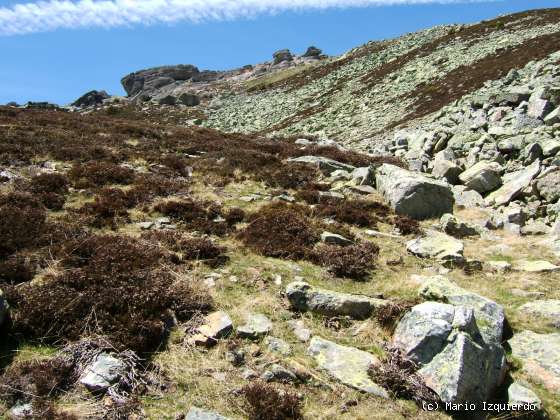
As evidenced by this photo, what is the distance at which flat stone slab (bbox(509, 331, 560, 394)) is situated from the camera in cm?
685

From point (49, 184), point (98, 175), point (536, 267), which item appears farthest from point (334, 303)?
point (98, 175)

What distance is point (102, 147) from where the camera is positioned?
20.0 meters

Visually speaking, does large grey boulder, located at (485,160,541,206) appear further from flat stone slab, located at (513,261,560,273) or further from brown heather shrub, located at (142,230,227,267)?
brown heather shrub, located at (142,230,227,267)

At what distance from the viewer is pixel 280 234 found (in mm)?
11672

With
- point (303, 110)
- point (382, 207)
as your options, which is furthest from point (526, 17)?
point (382, 207)

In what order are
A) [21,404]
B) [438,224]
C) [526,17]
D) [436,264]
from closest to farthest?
[21,404]
[436,264]
[438,224]
[526,17]

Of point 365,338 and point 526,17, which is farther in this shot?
point 526,17

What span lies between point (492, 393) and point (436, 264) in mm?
4892

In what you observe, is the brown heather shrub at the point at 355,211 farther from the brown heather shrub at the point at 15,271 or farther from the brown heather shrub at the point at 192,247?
the brown heather shrub at the point at 15,271

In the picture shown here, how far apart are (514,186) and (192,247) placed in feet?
39.5

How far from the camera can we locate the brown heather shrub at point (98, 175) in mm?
14661

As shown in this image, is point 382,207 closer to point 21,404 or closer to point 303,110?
point 21,404

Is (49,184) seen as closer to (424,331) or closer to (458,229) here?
(424,331)

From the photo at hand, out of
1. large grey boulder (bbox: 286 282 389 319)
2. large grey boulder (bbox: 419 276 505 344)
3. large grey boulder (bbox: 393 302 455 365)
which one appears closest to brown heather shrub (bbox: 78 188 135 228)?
large grey boulder (bbox: 286 282 389 319)
